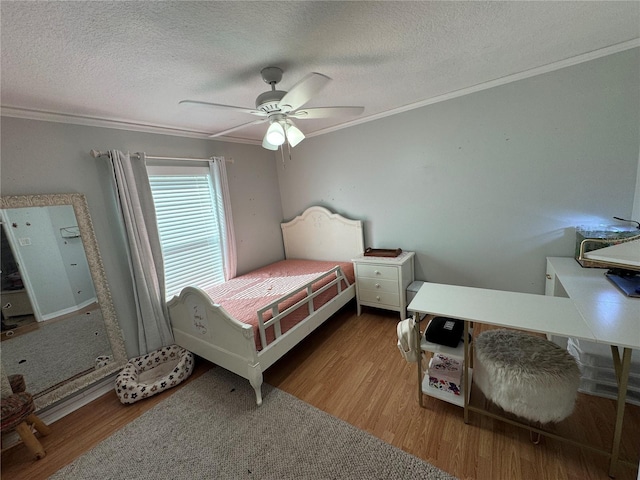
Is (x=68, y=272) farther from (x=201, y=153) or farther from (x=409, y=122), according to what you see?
(x=409, y=122)

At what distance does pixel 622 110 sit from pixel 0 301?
4621mm

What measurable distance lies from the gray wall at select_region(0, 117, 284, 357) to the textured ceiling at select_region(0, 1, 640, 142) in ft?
0.47

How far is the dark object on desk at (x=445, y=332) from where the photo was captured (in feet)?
5.05

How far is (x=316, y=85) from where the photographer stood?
126 centimetres

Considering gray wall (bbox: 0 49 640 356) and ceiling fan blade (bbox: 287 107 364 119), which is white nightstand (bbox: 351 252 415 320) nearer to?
gray wall (bbox: 0 49 640 356)

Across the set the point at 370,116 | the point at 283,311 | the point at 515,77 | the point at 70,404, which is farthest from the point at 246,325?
the point at 515,77

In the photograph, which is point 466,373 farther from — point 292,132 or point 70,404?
point 70,404

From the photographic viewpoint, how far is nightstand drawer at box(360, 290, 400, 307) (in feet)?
8.95

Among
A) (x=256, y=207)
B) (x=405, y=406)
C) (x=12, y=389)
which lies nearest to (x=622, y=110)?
(x=405, y=406)

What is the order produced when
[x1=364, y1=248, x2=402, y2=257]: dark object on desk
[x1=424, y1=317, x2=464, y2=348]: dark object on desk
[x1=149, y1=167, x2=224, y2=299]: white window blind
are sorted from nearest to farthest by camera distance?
[x1=424, y1=317, x2=464, y2=348]: dark object on desk
[x1=149, y1=167, x2=224, y2=299]: white window blind
[x1=364, y1=248, x2=402, y2=257]: dark object on desk

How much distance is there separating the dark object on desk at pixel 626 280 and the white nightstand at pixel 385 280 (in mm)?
1433

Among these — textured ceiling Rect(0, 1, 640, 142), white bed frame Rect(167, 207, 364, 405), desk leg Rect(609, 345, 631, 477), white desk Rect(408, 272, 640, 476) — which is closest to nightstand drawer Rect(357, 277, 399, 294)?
white bed frame Rect(167, 207, 364, 405)

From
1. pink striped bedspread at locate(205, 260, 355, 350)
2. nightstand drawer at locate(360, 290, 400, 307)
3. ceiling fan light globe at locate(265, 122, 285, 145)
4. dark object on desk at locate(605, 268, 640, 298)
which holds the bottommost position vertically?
nightstand drawer at locate(360, 290, 400, 307)

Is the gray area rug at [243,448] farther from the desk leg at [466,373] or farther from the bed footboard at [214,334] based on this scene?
the desk leg at [466,373]
